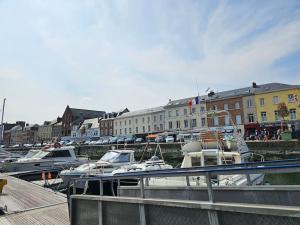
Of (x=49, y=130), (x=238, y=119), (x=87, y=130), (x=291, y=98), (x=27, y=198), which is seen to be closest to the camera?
(x=27, y=198)

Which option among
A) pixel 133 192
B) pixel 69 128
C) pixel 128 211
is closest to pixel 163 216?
pixel 128 211

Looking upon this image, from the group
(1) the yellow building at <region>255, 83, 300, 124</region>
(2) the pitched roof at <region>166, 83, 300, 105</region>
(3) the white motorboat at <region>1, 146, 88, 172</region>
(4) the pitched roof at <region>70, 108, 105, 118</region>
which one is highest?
(4) the pitched roof at <region>70, 108, 105, 118</region>

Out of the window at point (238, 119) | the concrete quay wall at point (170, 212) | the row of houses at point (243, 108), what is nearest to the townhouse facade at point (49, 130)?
the row of houses at point (243, 108)

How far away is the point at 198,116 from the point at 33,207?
145 ft

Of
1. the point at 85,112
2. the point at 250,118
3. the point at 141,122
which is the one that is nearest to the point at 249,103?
the point at 250,118

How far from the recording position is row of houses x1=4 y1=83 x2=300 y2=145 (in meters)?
41.3

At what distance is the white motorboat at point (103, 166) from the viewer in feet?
46.2

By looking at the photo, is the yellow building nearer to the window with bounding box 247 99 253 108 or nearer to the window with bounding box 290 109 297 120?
the window with bounding box 290 109 297 120

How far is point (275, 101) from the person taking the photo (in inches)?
1674

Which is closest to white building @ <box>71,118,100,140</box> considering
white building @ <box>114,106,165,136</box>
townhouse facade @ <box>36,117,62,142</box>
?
white building @ <box>114,106,165,136</box>

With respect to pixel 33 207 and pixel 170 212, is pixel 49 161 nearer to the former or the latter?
pixel 33 207

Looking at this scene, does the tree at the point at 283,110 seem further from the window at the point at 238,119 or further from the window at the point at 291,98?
the window at the point at 238,119

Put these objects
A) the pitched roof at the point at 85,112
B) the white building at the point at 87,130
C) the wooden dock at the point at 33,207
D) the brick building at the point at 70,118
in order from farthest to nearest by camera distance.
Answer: the pitched roof at the point at 85,112 < the brick building at the point at 70,118 < the white building at the point at 87,130 < the wooden dock at the point at 33,207

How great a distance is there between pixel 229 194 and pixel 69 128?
96.1 meters
